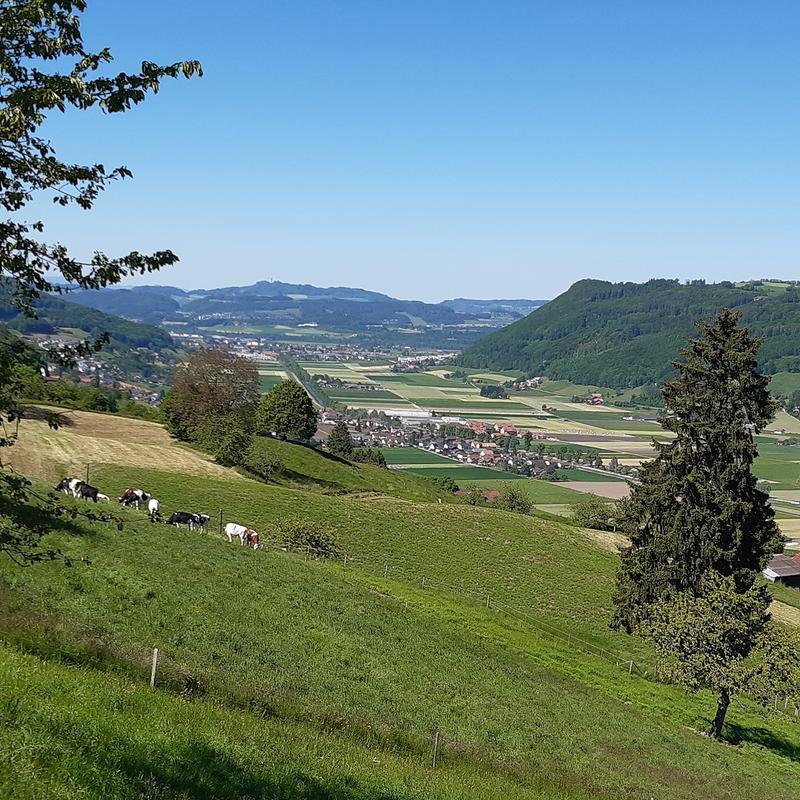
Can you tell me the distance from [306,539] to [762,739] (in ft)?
85.2

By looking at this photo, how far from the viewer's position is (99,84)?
9953mm

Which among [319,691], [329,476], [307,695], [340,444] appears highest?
[307,695]

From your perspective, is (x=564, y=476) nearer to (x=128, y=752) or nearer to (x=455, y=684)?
(x=455, y=684)

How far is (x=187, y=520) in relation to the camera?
40.3m

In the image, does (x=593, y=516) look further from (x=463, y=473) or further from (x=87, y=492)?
(x=463, y=473)

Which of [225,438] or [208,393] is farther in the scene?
[208,393]

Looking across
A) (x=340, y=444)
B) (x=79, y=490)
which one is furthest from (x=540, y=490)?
(x=79, y=490)

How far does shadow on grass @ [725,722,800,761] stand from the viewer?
115 ft

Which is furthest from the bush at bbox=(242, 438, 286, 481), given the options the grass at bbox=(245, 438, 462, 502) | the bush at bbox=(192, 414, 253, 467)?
the grass at bbox=(245, 438, 462, 502)

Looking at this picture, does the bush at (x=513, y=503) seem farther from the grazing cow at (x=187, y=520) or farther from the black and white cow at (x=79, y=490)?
the black and white cow at (x=79, y=490)

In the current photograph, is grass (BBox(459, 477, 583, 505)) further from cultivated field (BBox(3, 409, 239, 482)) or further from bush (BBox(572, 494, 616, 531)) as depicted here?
cultivated field (BBox(3, 409, 239, 482))

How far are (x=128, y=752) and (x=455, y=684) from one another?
17.8 metres

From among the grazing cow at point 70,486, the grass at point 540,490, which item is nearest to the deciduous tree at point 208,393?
the grazing cow at point 70,486

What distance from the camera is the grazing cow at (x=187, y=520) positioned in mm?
39844
